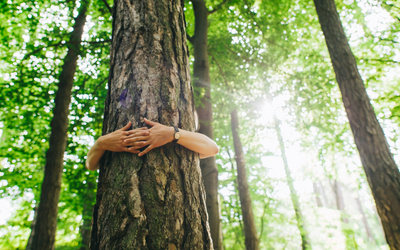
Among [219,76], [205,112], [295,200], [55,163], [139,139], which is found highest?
[219,76]

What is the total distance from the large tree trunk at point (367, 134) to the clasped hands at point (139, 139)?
14.0 ft

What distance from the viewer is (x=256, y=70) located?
7.97 metres

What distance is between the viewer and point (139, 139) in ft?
4.43

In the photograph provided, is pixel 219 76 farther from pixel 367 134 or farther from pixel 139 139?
pixel 139 139

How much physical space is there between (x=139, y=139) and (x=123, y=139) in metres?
0.11

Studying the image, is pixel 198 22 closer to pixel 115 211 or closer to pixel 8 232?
pixel 115 211

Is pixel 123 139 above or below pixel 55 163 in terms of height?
below

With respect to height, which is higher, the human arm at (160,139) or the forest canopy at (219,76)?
the forest canopy at (219,76)

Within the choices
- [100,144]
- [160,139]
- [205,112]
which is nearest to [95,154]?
[100,144]

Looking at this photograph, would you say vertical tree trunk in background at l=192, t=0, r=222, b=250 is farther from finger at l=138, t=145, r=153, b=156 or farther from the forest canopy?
finger at l=138, t=145, r=153, b=156

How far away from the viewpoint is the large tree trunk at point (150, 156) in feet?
3.84

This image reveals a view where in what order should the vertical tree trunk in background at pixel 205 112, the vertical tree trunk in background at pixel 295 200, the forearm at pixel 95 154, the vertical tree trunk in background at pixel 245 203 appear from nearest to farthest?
the forearm at pixel 95 154, the vertical tree trunk in background at pixel 205 112, the vertical tree trunk in background at pixel 245 203, the vertical tree trunk in background at pixel 295 200

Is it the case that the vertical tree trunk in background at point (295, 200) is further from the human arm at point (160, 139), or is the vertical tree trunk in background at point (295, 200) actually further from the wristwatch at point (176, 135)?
the wristwatch at point (176, 135)

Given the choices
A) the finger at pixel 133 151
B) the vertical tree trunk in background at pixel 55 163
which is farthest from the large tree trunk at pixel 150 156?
the vertical tree trunk in background at pixel 55 163
